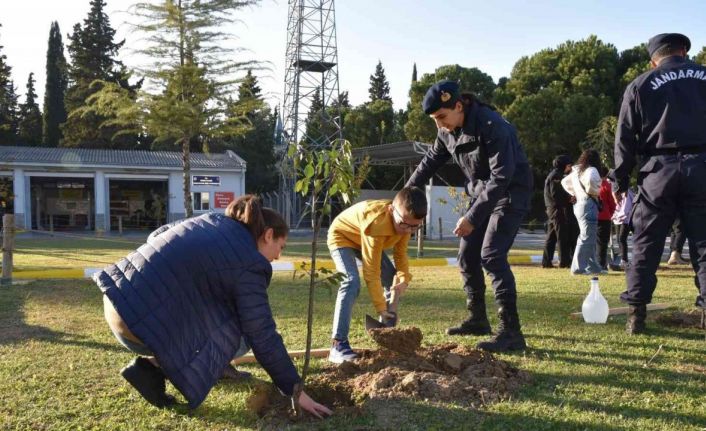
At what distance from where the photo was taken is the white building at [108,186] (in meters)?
28.2

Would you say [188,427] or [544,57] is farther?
[544,57]

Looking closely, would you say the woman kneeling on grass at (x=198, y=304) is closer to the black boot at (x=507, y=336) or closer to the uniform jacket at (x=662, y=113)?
the black boot at (x=507, y=336)

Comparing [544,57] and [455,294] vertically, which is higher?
[544,57]

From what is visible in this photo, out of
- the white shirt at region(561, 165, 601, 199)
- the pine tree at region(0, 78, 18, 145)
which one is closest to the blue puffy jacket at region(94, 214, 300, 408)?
the white shirt at region(561, 165, 601, 199)

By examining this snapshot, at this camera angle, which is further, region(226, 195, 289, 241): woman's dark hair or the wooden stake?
the wooden stake

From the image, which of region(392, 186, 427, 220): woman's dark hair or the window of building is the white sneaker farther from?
the window of building

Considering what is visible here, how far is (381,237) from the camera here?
3.76 meters

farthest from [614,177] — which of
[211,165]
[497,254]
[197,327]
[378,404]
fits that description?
[211,165]

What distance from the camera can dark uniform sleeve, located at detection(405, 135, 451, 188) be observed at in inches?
183

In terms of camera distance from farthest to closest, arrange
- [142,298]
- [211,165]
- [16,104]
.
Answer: [16,104] → [211,165] → [142,298]

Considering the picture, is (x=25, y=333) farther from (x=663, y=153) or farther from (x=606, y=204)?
(x=606, y=204)

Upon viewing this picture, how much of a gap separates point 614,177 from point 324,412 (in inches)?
113

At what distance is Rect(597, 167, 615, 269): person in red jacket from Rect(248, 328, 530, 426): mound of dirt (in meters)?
6.50

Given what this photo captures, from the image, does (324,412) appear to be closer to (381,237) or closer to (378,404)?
(378,404)
